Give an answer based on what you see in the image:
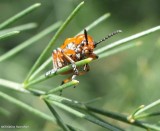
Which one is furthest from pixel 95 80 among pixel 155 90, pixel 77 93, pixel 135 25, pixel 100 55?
pixel 100 55

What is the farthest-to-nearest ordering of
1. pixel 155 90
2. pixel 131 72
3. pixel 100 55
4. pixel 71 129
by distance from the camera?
pixel 131 72 < pixel 155 90 < pixel 100 55 < pixel 71 129

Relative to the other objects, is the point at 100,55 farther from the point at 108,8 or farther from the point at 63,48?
the point at 108,8

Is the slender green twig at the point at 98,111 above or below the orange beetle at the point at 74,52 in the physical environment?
below

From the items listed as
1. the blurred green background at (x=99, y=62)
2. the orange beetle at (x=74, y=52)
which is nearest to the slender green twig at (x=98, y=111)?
the orange beetle at (x=74, y=52)

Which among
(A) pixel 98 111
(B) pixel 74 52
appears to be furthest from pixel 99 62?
(A) pixel 98 111

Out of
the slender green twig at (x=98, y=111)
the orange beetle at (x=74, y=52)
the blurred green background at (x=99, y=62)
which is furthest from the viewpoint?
the blurred green background at (x=99, y=62)

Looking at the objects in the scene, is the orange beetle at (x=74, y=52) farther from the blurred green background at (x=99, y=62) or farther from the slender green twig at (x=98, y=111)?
the blurred green background at (x=99, y=62)

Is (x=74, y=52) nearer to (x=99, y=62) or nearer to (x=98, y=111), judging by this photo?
(x=98, y=111)

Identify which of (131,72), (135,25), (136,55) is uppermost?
(135,25)
